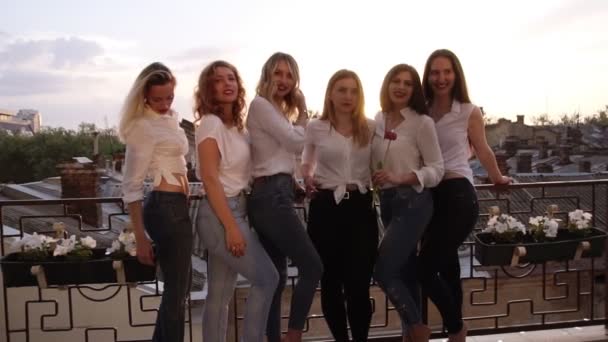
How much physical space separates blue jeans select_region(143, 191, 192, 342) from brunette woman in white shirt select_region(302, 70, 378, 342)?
629mm

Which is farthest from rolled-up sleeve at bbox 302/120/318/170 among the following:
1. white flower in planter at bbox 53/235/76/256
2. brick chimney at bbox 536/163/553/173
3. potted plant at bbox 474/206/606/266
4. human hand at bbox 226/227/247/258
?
brick chimney at bbox 536/163/553/173

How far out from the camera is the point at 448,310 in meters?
2.95

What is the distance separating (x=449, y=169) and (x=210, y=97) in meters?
1.21

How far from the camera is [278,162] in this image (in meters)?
2.58

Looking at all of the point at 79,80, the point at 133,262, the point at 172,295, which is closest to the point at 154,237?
the point at 172,295

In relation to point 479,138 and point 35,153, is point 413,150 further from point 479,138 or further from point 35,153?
point 35,153

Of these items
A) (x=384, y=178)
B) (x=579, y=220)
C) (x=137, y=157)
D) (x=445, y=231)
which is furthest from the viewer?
(x=579, y=220)

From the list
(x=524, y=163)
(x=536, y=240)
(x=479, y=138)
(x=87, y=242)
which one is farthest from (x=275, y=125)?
(x=524, y=163)

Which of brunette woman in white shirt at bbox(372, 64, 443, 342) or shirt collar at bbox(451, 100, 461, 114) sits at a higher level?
shirt collar at bbox(451, 100, 461, 114)

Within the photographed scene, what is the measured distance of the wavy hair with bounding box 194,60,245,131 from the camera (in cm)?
248

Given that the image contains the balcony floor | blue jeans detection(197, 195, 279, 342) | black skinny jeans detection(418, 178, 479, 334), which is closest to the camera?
blue jeans detection(197, 195, 279, 342)

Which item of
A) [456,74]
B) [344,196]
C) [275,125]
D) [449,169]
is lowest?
[344,196]

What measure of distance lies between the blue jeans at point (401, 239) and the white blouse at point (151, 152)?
1023 millimetres

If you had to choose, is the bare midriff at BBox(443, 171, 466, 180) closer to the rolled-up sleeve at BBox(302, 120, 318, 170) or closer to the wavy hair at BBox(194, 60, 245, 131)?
the rolled-up sleeve at BBox(302, 120, 318, 170)
